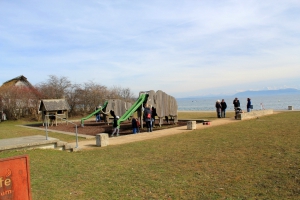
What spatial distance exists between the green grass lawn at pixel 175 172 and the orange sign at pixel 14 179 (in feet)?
5.20

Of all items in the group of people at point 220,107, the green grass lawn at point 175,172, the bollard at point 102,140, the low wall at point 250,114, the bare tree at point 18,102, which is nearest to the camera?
the green grass lawn at point 175,172

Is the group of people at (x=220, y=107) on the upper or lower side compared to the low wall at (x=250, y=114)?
upper

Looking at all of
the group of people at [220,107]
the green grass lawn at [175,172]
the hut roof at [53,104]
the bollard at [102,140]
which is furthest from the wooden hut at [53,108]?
the green grass lawn at [175,172]

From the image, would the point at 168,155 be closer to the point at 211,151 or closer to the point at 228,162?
the point at 211,151

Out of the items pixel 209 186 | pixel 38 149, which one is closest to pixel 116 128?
pixel 38 149

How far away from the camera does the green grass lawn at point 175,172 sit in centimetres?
550

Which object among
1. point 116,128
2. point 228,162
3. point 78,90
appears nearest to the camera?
point 228,162

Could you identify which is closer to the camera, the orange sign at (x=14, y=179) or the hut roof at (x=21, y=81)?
the orange sign at (x=14, y=179)

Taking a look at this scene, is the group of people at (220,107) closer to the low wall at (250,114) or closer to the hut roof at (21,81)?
the low wall at (250,114)

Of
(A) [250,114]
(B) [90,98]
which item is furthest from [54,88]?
(A) [250,114]

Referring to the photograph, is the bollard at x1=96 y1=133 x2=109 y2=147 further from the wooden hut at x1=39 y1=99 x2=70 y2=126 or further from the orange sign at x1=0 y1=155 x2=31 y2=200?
the wooden hut at x1=39 y1=99 x2=70 y2=126

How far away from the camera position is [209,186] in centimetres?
581

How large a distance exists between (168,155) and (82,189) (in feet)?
12.2

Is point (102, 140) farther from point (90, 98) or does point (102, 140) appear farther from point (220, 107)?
point (90, 98)
